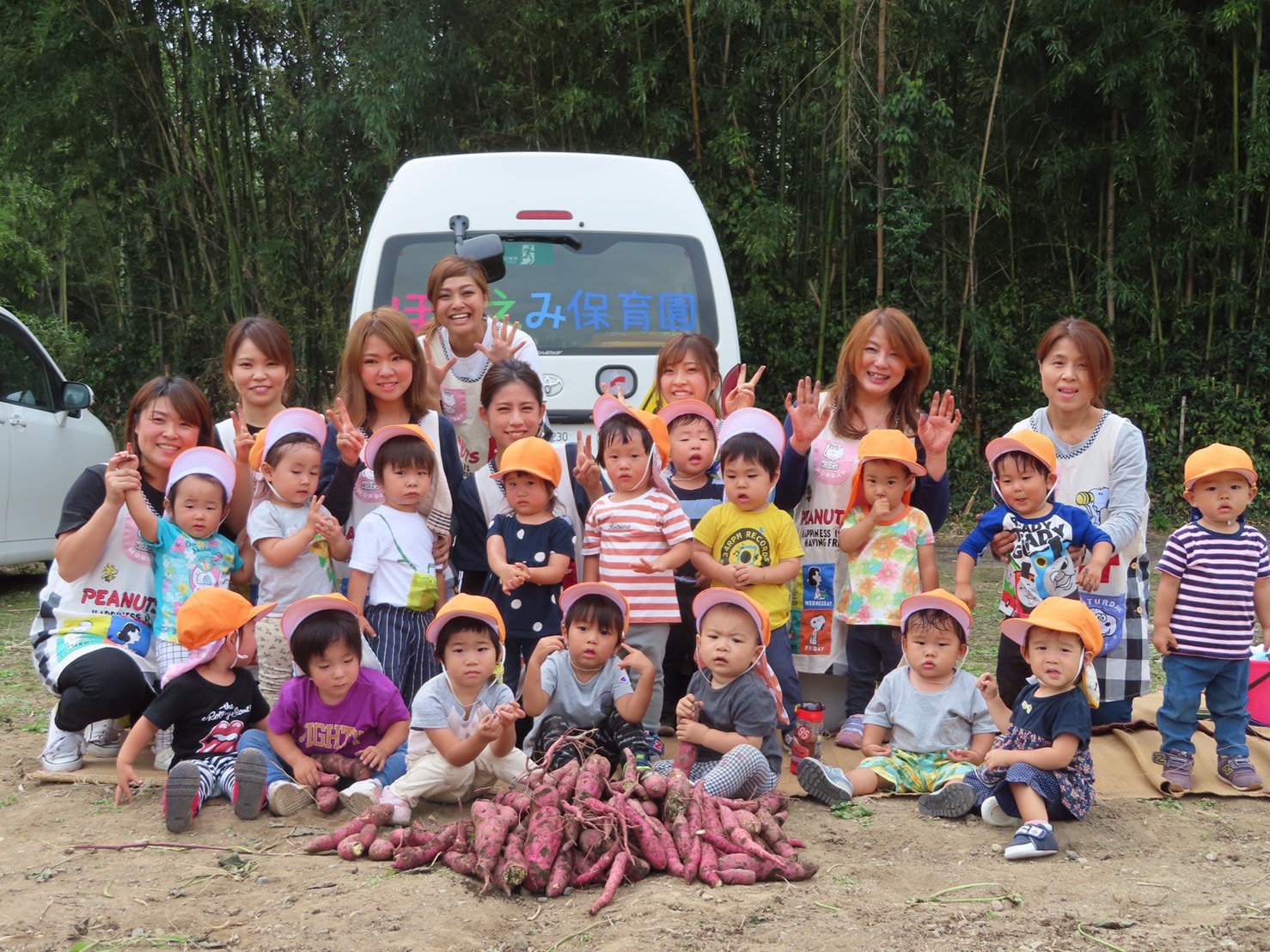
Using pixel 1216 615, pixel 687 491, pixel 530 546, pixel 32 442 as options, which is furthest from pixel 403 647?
pixel 32 442

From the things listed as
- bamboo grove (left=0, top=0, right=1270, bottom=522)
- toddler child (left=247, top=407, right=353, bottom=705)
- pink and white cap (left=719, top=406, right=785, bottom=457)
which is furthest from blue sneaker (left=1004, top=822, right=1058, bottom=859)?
bamboo grove (left=0, top=0, right=1270, bottom=522)

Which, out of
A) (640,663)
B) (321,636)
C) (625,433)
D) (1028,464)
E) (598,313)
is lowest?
(640,663)

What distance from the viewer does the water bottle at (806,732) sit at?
4691 mm

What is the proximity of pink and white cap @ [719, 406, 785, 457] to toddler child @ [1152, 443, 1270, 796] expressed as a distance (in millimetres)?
1461

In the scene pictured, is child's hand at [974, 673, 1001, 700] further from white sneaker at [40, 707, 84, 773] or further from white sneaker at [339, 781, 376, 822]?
white sneaker at [40, 707, 84, 773]

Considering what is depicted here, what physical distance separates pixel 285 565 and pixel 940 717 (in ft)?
7.88

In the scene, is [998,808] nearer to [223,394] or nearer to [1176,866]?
[1176,866]

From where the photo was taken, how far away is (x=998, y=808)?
412cm

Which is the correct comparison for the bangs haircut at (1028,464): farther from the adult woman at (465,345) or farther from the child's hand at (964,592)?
the adult woman at (465,345)

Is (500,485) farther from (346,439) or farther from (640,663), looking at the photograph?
(640,663)

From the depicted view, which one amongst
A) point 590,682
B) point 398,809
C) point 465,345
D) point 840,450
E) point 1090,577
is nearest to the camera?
point 398,809

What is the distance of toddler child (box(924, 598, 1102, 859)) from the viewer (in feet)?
13.3

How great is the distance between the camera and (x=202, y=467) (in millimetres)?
4652

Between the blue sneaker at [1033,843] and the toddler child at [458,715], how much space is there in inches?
60.1
